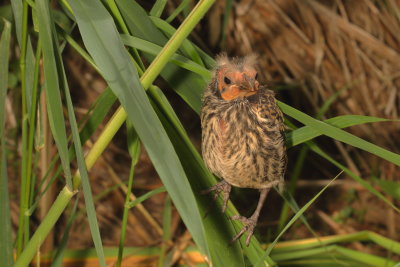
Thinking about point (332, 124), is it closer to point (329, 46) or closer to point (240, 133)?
point (240, 133)

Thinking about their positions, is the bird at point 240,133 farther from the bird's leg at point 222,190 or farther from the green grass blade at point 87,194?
the green grass blade at point 87,194

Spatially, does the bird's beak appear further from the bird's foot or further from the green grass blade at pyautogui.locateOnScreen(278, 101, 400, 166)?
the bird's foot

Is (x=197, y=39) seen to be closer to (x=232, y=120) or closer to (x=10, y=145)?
(x=10, y=145)

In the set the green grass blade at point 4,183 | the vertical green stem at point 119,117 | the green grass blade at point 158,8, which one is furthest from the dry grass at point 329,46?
the vertical green stem at point 119,117

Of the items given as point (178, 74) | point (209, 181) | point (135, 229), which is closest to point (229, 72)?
point (178, 74)

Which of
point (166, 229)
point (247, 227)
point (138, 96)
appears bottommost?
point (166, 229)

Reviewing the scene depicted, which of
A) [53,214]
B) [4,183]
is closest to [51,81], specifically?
[53,214]
